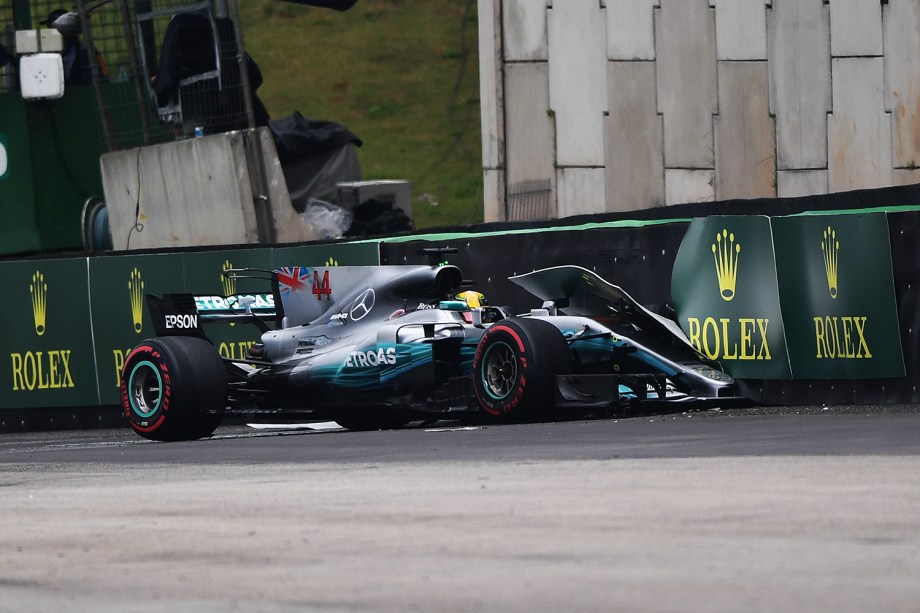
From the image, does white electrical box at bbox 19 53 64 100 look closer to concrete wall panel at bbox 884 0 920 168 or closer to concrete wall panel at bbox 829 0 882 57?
concrete wall panel at bbox 829 0 882 57

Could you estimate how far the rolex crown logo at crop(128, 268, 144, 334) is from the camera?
1769cm

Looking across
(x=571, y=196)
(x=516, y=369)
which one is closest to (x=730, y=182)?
(x=571, y=196)

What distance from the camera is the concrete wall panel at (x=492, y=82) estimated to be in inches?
844

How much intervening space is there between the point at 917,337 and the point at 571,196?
9204 millimetres

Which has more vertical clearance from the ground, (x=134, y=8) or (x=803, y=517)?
(x=134, y=8)

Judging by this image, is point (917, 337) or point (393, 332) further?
point (393, 332)

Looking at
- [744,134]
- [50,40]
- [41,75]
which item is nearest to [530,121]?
[744,134]

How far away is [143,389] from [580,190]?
28.0 feet

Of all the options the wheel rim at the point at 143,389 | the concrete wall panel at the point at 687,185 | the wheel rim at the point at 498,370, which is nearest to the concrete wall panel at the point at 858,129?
the concrete wall panel at the point at 687,185

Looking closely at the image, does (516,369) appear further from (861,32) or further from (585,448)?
(861,32)

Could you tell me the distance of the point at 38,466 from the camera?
10.9 metres

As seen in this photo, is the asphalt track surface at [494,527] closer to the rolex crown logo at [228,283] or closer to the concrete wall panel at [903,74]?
the rolex crown logo at [228,283]

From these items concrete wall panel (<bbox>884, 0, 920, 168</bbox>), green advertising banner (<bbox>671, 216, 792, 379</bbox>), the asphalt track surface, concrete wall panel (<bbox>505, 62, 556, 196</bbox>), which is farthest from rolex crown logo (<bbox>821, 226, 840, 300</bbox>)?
concrete wall panel (<bbox>505, 62, 556, 196</bbox>)

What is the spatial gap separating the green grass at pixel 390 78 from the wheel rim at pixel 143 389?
87.9 feet
